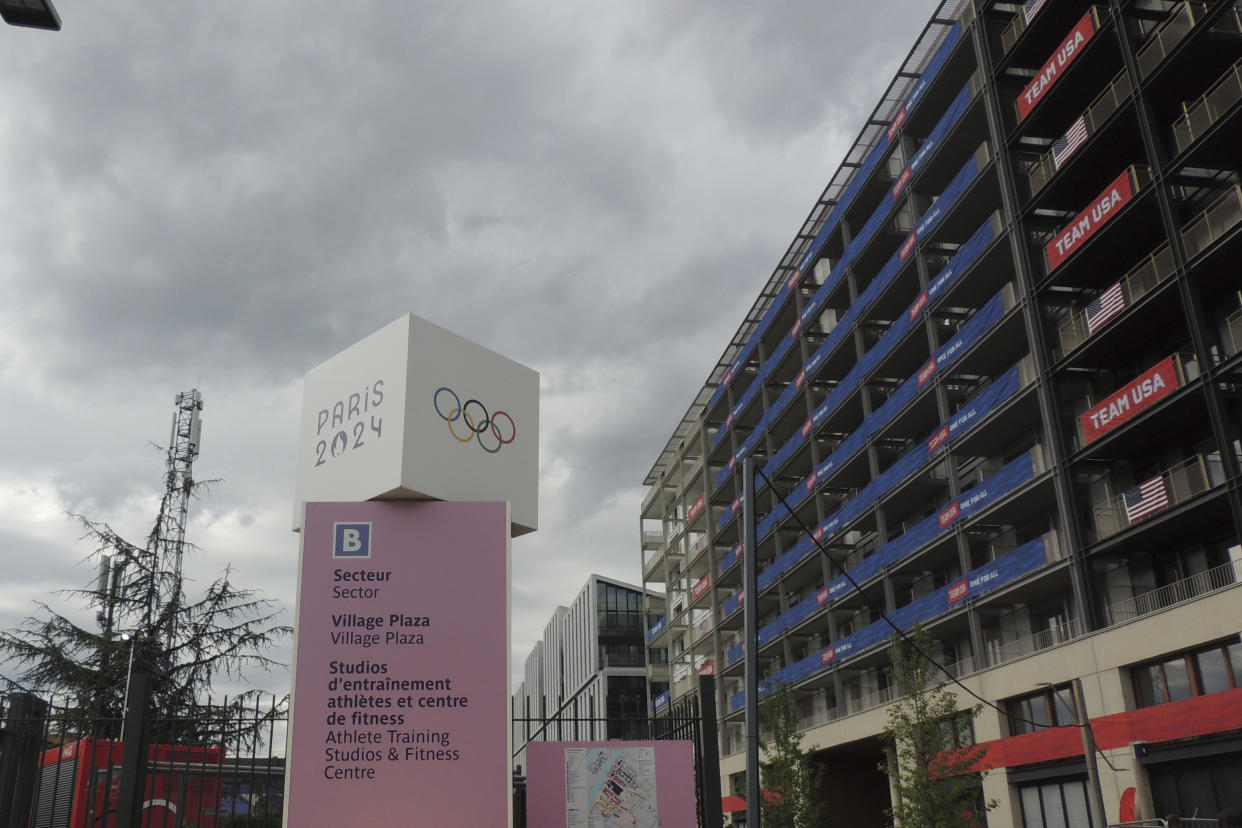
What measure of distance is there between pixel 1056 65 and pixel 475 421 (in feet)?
99.7

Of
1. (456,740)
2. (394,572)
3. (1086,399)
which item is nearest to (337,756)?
(456,740)

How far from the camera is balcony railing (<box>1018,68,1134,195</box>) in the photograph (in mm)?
31500

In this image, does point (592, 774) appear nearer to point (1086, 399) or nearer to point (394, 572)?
point (394, 572)

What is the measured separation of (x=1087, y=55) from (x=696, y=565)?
46757 mm

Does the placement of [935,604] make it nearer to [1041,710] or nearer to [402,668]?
[1041,710]

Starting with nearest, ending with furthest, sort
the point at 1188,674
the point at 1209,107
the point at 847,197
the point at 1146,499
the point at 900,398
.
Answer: the point at 1188,674
the point at 1209,107
the point at 1146,499
the point at 900,398
the point at 847,197

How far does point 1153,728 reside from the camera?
2753 centimetres

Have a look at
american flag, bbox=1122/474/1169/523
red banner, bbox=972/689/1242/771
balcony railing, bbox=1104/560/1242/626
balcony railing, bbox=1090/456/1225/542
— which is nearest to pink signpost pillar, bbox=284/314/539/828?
red banner, bbox=972/689/1242/771

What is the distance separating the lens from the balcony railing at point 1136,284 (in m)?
30.7

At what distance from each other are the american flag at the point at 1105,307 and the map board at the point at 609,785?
2517 cm

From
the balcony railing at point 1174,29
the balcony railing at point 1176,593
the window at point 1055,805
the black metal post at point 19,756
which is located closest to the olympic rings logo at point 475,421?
the black metal post at point 19,756

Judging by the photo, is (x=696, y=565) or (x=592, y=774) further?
(x=696, y=565)

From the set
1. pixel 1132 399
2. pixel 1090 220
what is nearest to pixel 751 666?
pixel 1132 399

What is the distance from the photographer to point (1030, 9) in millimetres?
36281
